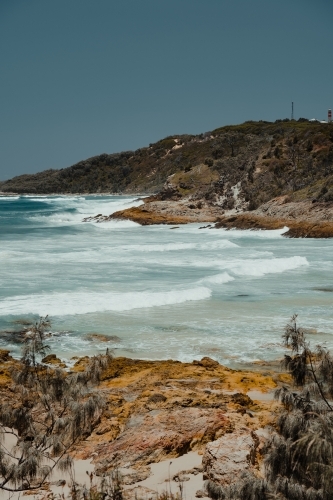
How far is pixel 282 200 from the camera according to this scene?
47.4 meters

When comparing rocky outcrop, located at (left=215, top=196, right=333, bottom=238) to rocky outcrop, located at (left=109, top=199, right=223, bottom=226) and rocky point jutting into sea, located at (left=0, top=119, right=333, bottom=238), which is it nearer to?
rocky point jutting into sea, located at (left=0, top=119, right=333, bottom=238)

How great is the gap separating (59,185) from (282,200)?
10400 cm

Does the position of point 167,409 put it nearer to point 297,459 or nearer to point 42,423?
point 42,423

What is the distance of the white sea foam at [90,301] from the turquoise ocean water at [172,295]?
3cm

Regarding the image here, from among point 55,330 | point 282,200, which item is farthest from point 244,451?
point 282,200

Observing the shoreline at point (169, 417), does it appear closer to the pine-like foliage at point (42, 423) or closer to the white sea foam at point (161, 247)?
the pine-like foliage at point (42, 423)

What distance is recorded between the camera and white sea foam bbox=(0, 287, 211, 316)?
16.7 m

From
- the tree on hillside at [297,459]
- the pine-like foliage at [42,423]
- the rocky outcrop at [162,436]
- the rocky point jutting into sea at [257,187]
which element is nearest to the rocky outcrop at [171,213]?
the rocky point jutting into sea at [257,187]

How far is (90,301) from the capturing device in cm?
1767

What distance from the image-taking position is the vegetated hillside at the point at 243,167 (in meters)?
53.4

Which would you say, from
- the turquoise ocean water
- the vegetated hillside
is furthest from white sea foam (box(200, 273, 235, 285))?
the vegetated hillside

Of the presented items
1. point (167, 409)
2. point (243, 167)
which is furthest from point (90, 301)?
point (243, 167)

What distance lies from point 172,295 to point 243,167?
48.0 metres

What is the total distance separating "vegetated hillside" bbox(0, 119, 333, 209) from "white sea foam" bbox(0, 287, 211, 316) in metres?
26.8
